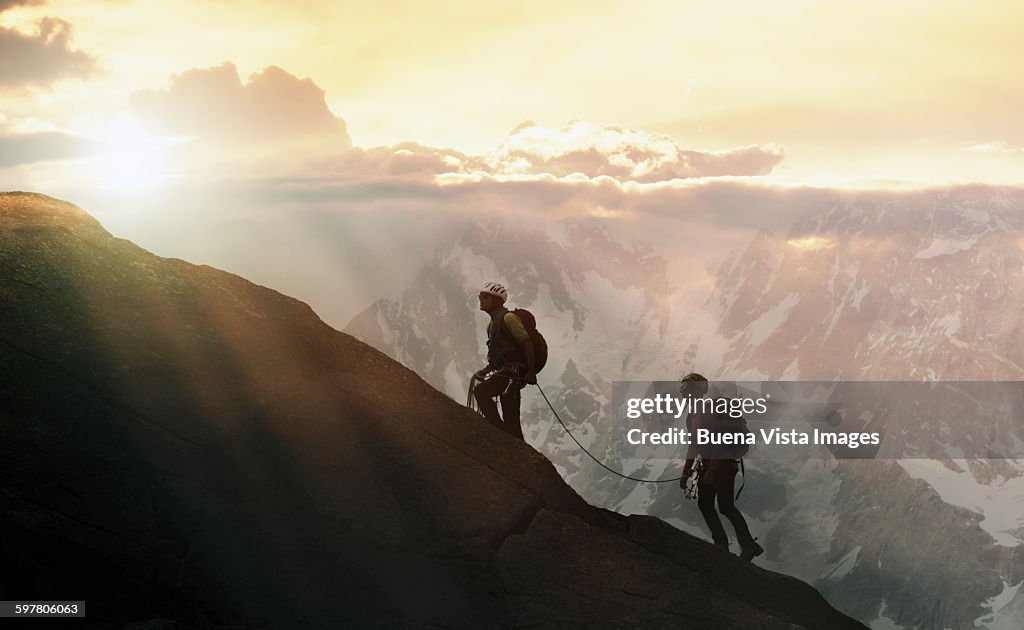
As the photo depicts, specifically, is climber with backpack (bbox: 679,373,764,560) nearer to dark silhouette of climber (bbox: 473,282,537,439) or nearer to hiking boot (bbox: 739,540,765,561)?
hiking boot (bbox: 739,540,765,561)

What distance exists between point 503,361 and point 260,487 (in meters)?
6.88

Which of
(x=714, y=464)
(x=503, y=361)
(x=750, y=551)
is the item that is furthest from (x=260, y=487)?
(x=750, y=551)

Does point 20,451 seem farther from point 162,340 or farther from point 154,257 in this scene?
point 154,257

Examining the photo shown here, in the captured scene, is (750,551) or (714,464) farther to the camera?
(714,464)

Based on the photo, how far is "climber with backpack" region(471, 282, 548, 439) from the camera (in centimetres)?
2220

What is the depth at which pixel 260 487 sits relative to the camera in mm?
16922

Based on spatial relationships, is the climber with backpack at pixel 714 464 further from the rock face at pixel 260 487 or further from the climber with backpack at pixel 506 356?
the climber with backpack at pixel 506 356

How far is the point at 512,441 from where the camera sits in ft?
69.3

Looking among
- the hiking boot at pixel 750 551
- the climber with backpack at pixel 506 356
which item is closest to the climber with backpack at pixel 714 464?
the hiking boot at pixel 750 551

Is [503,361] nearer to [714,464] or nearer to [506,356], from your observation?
[506,356]

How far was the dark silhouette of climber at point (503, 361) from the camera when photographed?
2219cm

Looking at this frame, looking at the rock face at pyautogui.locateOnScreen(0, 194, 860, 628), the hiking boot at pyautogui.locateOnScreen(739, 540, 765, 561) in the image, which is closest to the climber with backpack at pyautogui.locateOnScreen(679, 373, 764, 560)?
the hiking boot at pyautogui.locateOnScreen(739, 540, 765, 561)

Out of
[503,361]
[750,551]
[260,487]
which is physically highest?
[503,361]

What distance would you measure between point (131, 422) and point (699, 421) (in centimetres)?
1206
